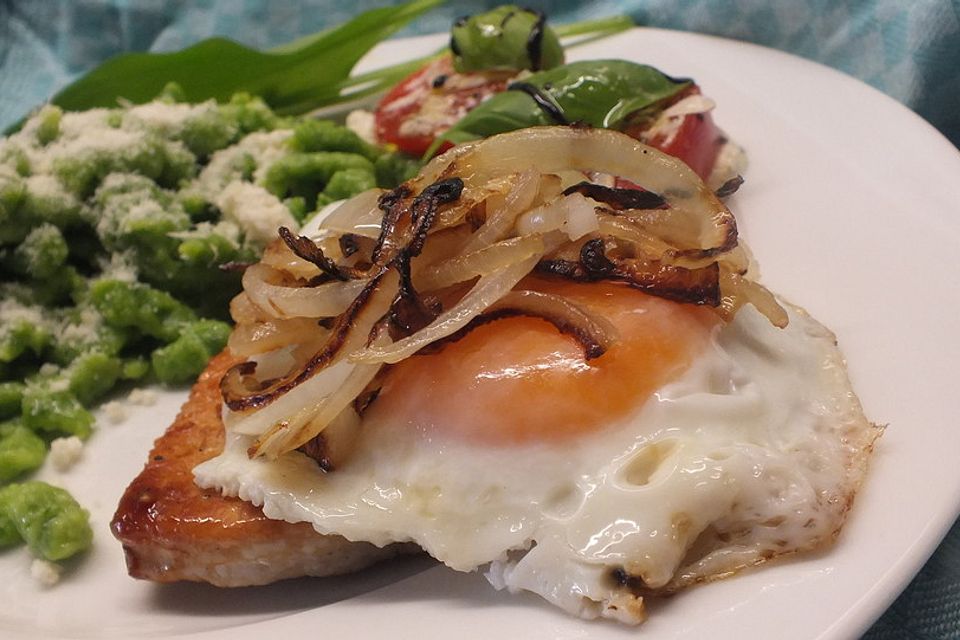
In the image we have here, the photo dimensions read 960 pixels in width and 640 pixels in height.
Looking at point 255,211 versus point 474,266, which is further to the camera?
point 255,211

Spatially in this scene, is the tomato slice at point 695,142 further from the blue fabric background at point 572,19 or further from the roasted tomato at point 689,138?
the blue fabric background at point 572,19

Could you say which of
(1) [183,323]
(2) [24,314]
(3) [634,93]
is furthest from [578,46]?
(2) [24,314]

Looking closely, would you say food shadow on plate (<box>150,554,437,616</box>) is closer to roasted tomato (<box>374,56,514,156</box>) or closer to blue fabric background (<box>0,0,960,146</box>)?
roasted tomato (<box>374,56,514,156</box>)

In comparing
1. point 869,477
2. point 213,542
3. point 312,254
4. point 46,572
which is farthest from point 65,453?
point 869,477

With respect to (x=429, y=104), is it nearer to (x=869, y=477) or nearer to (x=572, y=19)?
(x=572, y=19)

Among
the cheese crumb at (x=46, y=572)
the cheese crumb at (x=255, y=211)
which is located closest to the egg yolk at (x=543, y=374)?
the cheese crumb at (x=46, y=572)

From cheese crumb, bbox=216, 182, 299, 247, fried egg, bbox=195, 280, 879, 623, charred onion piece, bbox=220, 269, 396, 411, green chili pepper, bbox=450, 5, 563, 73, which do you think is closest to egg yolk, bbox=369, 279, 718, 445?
fried egg, bbox=195, 280, 879, 623

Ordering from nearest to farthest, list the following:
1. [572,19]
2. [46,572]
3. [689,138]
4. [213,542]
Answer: [213,542]
[46,572]
[689,138]
[572,19]
